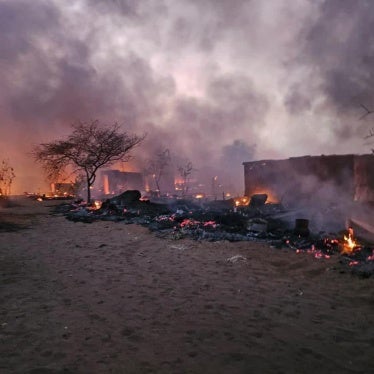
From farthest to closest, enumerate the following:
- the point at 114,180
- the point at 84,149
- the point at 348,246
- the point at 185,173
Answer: the point at 114,180
the point at 185,173
the point at 84,149
the point at 348,246

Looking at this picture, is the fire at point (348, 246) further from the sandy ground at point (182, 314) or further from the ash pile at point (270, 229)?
the sandy ground at point (182, 314)

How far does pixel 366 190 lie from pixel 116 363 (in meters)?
29.7

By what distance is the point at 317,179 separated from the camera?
31.0 m

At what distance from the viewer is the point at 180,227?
14094mm

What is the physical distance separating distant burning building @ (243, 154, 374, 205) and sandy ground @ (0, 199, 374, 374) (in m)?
23.0

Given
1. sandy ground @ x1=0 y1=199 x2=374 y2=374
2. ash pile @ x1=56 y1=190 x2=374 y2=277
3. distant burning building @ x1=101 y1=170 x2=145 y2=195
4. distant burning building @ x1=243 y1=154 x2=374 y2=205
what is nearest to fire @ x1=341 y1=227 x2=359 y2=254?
ash pile @ x1=56 y1=190 x2=374 y2=277

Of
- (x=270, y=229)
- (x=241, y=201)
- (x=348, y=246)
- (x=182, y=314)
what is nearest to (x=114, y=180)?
(x=241, y=201)

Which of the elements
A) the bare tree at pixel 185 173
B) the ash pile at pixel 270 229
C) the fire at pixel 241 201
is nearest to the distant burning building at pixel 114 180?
the bare tree at pixel 185 173

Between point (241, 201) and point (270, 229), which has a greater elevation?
point (241, 201)

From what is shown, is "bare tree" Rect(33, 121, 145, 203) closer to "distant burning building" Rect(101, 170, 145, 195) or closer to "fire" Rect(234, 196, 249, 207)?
"fire" Rect(234, 196, 249, 207)

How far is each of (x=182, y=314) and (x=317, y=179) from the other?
A: 28.8 m

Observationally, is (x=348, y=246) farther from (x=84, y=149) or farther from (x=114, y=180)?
(x=114, y=180)

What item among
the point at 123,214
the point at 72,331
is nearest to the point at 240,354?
the point at 72,331

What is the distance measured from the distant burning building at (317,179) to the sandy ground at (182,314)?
23.0 m
